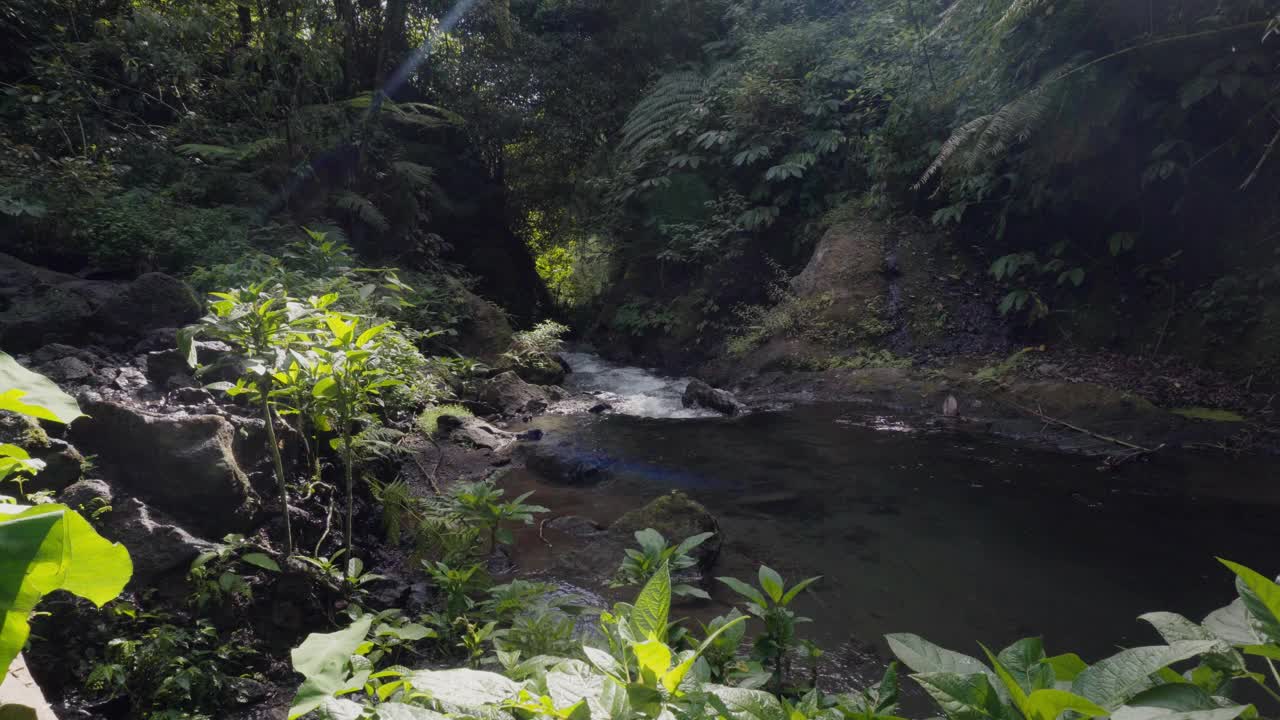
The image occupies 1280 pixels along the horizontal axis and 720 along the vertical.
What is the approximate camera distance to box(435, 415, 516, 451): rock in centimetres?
643

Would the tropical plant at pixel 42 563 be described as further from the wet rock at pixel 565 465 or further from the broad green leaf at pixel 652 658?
the wet rock at pixel 565 465

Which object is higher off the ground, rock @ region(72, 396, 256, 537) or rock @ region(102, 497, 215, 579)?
rock @ region(72, 396, 256, 537)

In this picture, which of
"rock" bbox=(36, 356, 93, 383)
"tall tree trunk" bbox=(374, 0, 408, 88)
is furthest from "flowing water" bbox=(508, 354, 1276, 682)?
"tall tree trunk" bbox=(374, 0, 408, 88)

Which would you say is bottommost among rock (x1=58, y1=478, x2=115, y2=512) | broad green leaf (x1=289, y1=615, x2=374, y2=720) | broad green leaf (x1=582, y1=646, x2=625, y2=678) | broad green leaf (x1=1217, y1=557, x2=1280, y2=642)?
rock (x1=58, y1=478, x2=115, y2=512)

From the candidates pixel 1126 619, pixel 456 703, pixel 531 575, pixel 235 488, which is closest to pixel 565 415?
pixel 531 575

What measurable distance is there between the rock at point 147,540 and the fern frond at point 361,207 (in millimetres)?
7557

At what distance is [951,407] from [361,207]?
27.5ft

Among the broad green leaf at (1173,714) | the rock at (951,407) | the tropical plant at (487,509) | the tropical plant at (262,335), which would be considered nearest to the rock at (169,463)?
the tropical plant at (262,335)

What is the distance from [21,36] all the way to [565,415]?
26.3 ft

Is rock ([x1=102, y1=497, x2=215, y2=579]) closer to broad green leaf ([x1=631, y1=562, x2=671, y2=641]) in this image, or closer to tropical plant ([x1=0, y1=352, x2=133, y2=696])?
tropical plant ([x1=0, y1=352, x2=133, y2=696])

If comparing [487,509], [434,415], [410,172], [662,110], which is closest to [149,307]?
[434,415]

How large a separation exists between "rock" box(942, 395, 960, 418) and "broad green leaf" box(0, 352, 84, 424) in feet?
25.7

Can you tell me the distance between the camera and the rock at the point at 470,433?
6430 mm

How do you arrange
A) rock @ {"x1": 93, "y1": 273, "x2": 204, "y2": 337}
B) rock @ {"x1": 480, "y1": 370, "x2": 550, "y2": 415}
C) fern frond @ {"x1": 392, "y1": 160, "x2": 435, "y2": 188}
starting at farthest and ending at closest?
1. fern frond @ {"x1": 392, "y1": 160, "x2": 435, "y2": 188}
2. rock @ {"x1": 480, "y1": 370, "x2": 550, "y2": 415}
3. rock @ {"x1": 93, "y1": 273, "x2": 204, "y2": 337}
